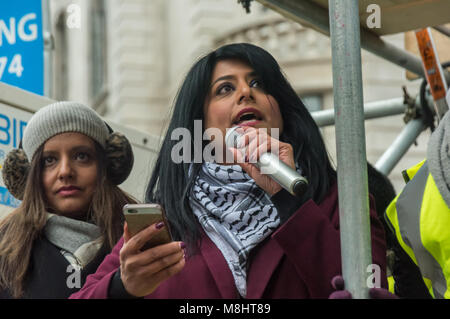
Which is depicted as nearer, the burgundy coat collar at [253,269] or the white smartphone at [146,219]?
the white smartphone at [146,219]

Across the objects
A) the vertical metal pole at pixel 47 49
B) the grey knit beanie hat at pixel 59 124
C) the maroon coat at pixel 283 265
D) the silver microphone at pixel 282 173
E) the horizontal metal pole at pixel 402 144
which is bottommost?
the maroon coat at pixel 283 265

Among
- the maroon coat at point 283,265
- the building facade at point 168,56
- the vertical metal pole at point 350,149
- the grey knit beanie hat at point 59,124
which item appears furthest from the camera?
the building facade at point 168,56

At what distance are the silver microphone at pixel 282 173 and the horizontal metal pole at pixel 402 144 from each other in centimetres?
179

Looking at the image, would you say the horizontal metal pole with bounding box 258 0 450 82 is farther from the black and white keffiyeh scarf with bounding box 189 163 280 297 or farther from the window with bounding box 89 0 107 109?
the window with bounding box 89 0 107 109

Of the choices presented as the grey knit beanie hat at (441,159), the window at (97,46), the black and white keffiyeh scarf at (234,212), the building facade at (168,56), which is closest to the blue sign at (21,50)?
the black and white keffiyeh scarf at (234,212)

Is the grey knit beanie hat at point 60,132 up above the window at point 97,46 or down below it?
below

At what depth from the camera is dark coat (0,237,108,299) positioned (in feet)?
8.65

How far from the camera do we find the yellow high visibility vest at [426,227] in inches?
86.4

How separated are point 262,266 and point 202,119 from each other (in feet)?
1.79

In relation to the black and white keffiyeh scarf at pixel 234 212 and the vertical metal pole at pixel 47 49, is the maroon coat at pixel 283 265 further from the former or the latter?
the vertical metal pole at pixel 47 49

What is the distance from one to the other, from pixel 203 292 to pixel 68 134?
32.6 inches

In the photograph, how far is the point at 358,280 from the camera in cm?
186

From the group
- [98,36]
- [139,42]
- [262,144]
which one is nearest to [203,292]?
[262,144]

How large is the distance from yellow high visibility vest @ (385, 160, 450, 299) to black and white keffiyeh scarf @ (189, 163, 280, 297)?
325mm
